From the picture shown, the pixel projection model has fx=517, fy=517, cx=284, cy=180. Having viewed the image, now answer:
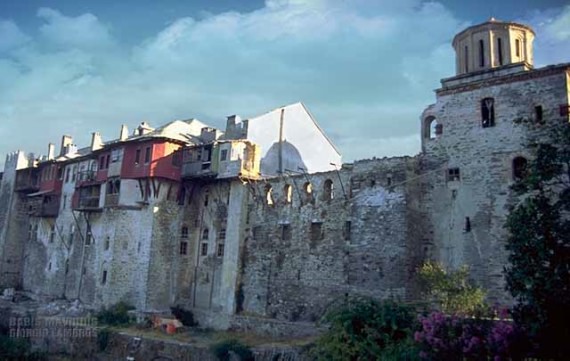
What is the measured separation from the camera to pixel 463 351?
11.5 metres

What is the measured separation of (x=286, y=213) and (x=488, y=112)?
11.1 m

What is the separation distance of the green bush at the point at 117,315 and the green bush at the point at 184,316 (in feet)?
7.72

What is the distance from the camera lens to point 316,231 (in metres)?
25.3

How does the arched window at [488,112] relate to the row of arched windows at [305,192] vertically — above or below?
above

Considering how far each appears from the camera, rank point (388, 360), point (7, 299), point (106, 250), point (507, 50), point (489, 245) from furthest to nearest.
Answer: point (7, 299) < point (106, 250) < point (507, 50) < point (489, 245) < point (388, 360)

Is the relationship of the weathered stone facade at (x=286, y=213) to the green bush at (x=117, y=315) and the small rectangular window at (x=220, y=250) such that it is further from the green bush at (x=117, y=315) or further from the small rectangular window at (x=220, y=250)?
the green bush at (x=117, y=315)

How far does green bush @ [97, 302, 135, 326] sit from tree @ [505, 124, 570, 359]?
874 inches

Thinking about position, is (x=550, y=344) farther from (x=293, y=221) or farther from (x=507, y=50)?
(x=293, y=221)

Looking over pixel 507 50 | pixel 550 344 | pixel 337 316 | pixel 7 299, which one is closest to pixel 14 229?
pixel 7 299

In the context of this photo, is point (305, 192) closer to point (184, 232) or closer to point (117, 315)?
point (184, 232)

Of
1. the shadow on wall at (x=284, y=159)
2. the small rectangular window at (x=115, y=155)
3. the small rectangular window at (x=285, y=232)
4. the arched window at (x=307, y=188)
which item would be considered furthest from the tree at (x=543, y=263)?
the small rectangular window at (x=115, y=155)

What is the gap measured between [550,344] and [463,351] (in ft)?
5.87

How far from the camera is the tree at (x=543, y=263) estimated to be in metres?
10.6

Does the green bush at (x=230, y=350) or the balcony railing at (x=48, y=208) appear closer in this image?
the green bush at (x=230, y=350)
